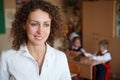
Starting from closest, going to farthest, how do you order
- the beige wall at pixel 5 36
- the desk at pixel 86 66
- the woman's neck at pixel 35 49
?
the woman's neck at pixel 35 49 → the desk at pixel 86 66 → the beige wall at pixel 5 36

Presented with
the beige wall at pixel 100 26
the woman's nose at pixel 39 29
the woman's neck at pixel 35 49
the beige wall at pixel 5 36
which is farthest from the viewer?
the beige wall at pixel 100 26

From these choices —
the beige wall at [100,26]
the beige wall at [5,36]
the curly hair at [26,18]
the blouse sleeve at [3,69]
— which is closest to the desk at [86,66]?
Result: the beige wall at [100,26]

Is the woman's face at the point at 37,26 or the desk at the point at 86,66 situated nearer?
the woman's face at the point at 37,26

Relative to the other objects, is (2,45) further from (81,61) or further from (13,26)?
(13,26)

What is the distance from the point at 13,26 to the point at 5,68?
9.4 inches

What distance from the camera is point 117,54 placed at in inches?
243

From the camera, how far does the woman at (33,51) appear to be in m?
1.28

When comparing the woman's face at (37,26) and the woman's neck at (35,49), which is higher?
the woman's face at (37,26)

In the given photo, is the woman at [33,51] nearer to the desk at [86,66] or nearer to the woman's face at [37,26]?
the woman's face at [37,26]

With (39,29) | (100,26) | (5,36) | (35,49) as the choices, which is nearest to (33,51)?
(35,49)

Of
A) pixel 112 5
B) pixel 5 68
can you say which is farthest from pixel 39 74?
pixel 112 5

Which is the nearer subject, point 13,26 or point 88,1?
point 13,26

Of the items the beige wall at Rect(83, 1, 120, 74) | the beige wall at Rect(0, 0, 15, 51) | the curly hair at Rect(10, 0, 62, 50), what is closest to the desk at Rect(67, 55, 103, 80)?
the beige wall at Rect(83, 1, 120, 74)

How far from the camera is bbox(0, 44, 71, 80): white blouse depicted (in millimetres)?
1296
